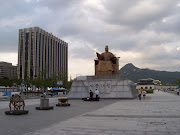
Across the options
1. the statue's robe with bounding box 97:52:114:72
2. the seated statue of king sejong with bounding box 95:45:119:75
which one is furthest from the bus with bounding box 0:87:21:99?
the statue's robe with bounding box 97:52:114:72

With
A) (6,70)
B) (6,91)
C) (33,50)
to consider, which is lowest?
(6,91)

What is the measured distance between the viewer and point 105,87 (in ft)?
94.6

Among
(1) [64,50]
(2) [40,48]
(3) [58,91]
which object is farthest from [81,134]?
(1) [64,50]

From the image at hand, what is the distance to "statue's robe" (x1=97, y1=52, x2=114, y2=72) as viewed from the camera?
31.0 metres

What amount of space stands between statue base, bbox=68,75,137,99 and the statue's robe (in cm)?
150

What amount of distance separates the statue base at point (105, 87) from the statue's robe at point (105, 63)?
1495 millimetres

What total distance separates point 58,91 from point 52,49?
227 ft

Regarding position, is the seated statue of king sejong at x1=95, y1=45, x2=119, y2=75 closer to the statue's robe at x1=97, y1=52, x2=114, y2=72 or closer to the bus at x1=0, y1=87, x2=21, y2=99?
the statue's robe at x1=97, y1=52, x2=114, y2=72

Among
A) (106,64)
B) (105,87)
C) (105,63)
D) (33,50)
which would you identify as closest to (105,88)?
(105,87)

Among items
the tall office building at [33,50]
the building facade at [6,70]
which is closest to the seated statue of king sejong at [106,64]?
the tall office building at [33,50]

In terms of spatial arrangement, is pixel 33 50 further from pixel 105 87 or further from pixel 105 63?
pixel 105 87

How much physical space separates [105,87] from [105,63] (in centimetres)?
410

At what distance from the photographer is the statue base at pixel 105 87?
2794 cm

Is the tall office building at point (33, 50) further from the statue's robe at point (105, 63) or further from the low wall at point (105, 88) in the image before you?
the low wall at point (105, 88)
